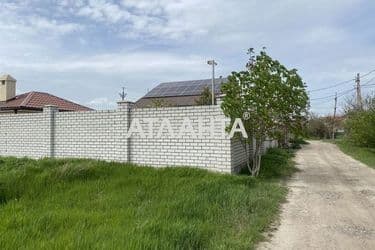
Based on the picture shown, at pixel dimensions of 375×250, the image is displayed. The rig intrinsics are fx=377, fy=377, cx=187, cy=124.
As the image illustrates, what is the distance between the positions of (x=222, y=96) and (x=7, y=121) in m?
8.33

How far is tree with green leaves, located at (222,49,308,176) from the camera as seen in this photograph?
982cm

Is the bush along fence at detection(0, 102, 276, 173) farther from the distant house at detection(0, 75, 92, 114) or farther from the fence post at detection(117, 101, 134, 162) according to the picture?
the distant house at detection(0, 75, 92, 114)

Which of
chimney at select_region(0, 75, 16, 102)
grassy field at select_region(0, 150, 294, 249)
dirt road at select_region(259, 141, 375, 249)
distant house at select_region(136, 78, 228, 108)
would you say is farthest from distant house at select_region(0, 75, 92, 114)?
distant house at select_region(136, 78, 228, 108)

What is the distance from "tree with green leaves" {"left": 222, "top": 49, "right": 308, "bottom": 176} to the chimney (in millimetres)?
15421

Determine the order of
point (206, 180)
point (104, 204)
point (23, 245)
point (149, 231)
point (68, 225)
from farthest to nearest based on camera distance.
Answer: point (206, 180), point (104, 204), point (68, 225), point (149, 231), point (23, 245)

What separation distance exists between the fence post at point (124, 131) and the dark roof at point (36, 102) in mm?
8582

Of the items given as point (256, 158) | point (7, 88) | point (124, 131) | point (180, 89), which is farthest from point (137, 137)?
point (180, 89)

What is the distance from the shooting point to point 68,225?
5234 millimetres

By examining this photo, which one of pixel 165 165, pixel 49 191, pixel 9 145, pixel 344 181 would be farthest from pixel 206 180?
pixel 9 145

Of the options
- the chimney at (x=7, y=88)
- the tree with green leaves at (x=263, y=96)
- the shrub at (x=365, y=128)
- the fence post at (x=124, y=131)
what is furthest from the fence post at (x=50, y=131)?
the shrub at (x=365, y=128)

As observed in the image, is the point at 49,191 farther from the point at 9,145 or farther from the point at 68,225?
the point at 9,145

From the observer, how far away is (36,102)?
19656 mm

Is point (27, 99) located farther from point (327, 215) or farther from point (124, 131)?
point (327, 215)

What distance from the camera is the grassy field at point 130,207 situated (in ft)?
15.3
